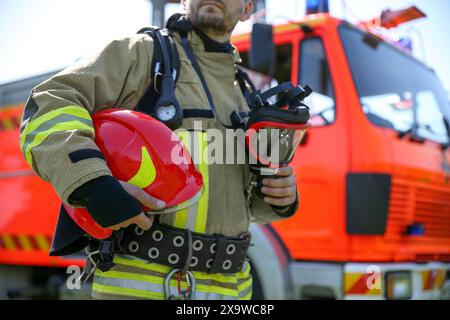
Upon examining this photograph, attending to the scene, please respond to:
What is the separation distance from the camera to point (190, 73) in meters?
1.64

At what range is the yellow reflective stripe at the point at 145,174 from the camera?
1.34 metres

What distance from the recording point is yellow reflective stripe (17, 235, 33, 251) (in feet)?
13.1

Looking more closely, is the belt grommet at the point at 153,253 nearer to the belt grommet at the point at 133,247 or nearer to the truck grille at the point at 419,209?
A: the belt grommet at the point at 133,247

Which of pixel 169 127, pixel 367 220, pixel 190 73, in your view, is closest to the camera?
pixel 169 127

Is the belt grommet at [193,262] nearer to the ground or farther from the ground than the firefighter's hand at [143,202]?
nearer to the ground

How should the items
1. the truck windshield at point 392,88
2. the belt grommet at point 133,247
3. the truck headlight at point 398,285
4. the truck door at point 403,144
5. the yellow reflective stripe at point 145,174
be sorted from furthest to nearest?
the truck windshield at point 392,88 → the truck door at point 403,144 → the truck headlight at point 398,285 → the belt grommet at point 133,247 → the yellow reflective stripe at point 145,174

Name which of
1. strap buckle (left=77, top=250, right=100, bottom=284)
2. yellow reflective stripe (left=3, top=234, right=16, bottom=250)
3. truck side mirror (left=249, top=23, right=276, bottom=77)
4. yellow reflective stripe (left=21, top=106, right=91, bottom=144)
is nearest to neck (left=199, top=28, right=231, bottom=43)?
yellow reflective stripe (left=21, top=106, right=91, bottom=144)

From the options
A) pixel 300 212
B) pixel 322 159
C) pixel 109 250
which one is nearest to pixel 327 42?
pixel 322 159

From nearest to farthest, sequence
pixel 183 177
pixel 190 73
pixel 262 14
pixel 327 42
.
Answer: pixel 183 177
pixel 190 73
pixel 327 42
pixel 262 14

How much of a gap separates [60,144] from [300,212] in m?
1.91

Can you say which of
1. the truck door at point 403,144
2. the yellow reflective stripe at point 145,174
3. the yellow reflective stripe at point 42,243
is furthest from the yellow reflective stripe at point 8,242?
the yellow reflective stripe at point 145,174

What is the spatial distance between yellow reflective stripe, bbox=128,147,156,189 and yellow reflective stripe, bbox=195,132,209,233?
0.76 ft

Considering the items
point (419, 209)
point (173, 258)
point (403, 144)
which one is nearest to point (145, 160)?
point (173, 258)
